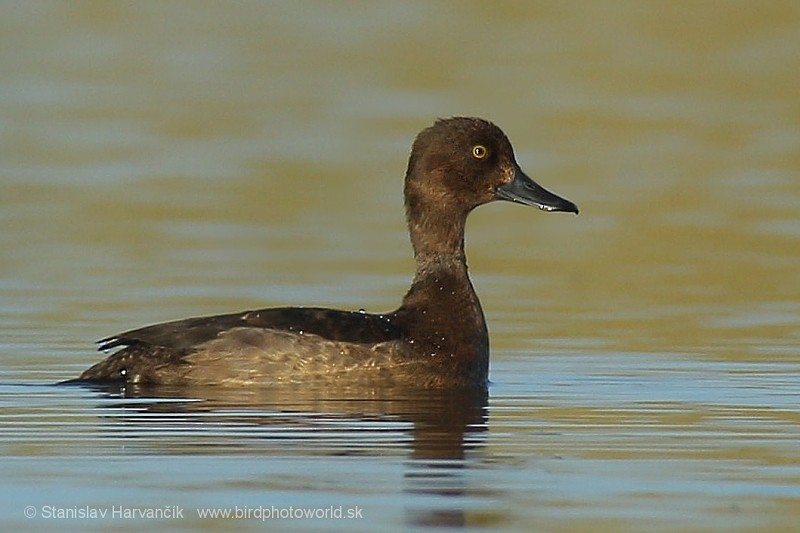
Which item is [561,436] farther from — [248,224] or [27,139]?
[27,139]

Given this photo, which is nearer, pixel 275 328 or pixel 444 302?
pixel 275 328

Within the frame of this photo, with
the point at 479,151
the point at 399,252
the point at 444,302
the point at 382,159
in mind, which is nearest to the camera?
the point at 444,302

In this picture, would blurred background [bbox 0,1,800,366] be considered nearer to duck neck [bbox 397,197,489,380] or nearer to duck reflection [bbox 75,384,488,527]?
duck neck [bbox 397,197,489,380]

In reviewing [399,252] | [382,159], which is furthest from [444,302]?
[382,159]

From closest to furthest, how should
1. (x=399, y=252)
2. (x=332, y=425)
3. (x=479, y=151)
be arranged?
1. (x=332, y=425)
2. (x=479, y=151)
3. (x=399, y=252)

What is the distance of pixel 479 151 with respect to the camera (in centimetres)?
1412

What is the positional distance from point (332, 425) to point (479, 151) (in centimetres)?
311

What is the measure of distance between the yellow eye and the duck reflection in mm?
1721

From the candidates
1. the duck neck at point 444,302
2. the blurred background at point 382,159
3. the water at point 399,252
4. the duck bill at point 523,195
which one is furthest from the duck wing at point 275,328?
the blurred background at point 382,159

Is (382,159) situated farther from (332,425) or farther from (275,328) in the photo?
(332,425)

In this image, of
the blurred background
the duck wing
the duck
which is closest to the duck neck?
the duck

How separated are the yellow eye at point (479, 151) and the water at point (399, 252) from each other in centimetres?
121

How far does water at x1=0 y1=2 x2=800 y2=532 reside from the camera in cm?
989

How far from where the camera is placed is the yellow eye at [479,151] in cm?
1412
